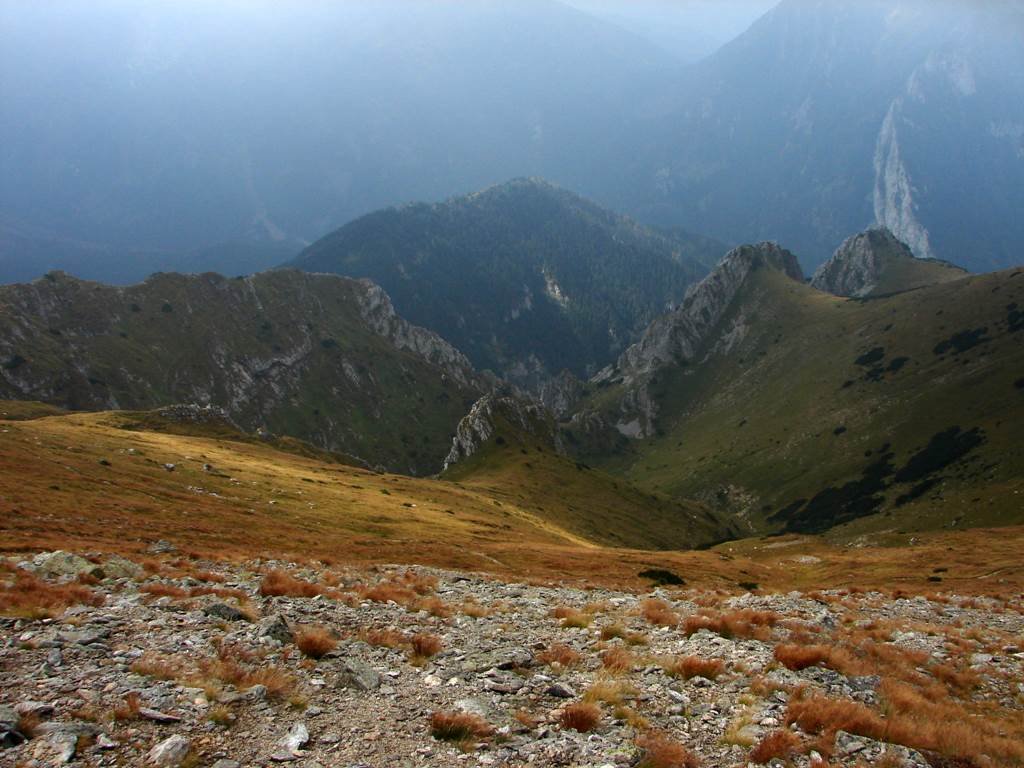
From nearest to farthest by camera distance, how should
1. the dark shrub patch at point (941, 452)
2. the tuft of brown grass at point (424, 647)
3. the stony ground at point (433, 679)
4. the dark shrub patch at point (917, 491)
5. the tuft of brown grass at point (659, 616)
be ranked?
the stony ground at point (433, 679), the tuft of brown grass at point (424, 647), the tuft of brown grass at point (659, 616), the dark shrub patch at point (917, 491), the dark shrub patch at point (941, 452)

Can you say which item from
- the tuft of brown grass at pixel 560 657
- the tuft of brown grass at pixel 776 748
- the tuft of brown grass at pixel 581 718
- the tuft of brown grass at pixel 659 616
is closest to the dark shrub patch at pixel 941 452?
the tuft of brown grass at pixel 659 616

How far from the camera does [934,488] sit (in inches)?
6506

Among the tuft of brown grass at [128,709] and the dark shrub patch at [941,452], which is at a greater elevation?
the dark shrub patch at [941,452]

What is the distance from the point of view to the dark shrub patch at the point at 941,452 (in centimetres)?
17162

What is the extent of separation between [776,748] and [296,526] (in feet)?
155

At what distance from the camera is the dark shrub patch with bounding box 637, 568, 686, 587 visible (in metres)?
45.2

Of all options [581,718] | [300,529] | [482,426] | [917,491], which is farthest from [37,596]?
[917,491]

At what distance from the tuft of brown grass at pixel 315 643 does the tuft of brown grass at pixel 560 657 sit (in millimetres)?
5893

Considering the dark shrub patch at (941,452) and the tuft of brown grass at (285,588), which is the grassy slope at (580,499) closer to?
the dark shrub patch at (941,452)

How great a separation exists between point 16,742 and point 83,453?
6220cm

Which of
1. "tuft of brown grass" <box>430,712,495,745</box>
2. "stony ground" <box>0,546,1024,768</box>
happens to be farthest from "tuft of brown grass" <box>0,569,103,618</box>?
"tuft of brown grass" <box>430,712,495,745</box>

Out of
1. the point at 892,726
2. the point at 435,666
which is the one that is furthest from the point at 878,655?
the point at 435,666

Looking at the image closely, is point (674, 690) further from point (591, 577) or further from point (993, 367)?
point (993, 367)

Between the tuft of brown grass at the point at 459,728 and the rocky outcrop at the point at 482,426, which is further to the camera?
the rocky outcrop at the point at 482,426
